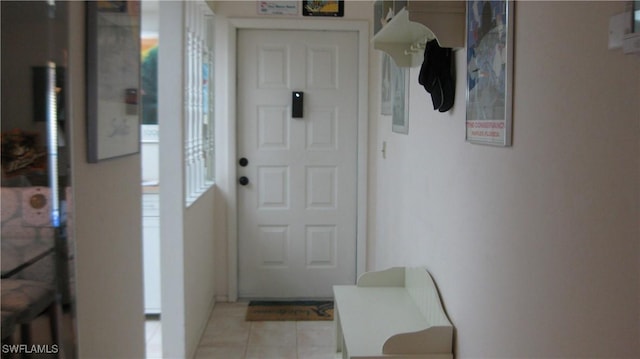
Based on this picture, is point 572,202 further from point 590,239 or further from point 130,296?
point 130,296

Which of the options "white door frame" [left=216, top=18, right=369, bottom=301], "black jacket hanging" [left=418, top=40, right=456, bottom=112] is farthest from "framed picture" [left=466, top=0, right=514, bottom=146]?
"white door frame" [left=216, top=18, right=369, bottom=301]

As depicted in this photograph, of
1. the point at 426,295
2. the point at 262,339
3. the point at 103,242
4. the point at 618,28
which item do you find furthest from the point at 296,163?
the point at 618,28

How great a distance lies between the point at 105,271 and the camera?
1921mm

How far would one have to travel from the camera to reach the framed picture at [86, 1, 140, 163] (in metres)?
1.76

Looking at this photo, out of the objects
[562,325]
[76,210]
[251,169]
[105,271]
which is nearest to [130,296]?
[105,271]

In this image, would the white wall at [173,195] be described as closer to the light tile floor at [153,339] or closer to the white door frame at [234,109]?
the light tile floor at [153,339]

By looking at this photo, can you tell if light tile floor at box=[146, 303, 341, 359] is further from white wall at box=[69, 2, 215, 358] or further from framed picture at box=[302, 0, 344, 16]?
framed picture at box=[302, 0, 344, 16]

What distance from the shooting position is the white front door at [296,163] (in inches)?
167

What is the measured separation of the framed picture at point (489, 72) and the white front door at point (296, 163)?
2.42m

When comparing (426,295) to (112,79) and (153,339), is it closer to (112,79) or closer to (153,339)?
(112,79)

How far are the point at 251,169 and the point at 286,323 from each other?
1.14 m

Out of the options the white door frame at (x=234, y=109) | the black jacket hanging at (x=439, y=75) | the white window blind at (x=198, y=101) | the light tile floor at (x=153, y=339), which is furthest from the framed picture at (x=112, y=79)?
the white door frame at (x=234, y=109)

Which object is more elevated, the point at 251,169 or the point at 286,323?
the point at 251,169

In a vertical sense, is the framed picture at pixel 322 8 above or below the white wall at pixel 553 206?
above
